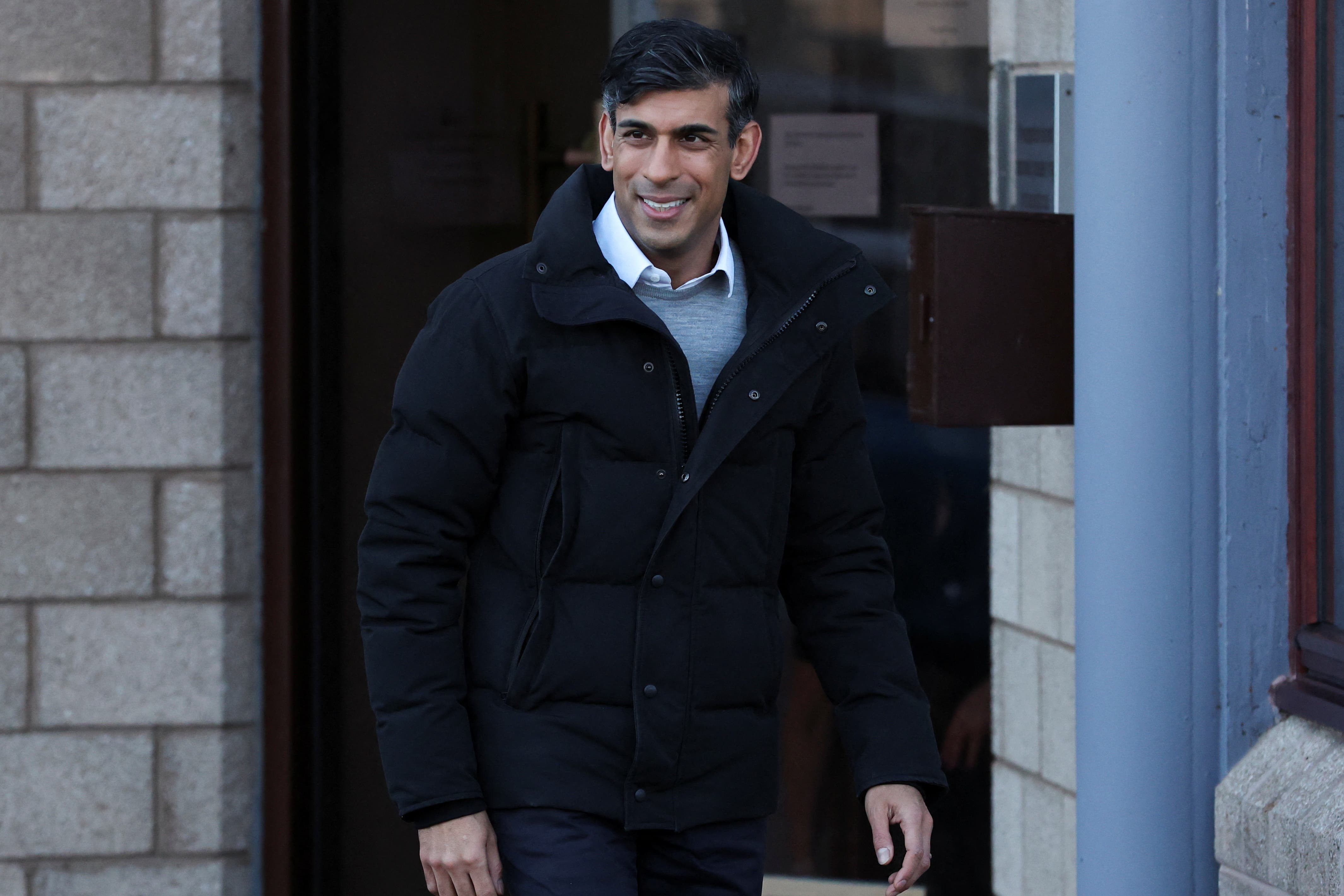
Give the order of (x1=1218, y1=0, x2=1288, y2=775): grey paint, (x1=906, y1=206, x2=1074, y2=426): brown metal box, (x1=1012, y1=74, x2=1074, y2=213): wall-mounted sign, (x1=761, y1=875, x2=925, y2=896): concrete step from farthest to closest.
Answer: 1. (x1=761, y1=875, x2=925, y2=896): concrete step
2. (x1=1012, y1=74, x2=1074, y2=213): wall-mounted sign
3. (x1=906, y1=206, x2=1074, y2=426): brown metal box
4. (x1=1218, y1=0, x2=1288, y2=775): grey paint

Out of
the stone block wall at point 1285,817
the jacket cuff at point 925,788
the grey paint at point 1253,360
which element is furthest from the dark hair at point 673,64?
the stone block wall at point 1285,817

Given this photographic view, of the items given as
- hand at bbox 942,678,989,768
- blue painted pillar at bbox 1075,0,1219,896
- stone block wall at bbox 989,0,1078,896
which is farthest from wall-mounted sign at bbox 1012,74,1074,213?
hand at bbox 942,678,989,768

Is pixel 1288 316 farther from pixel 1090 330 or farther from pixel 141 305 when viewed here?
pixel 141 305

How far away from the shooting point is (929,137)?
168 inches

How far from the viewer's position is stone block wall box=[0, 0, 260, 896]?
4148 millimetres

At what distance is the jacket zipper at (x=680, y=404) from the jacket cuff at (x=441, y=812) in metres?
0.57

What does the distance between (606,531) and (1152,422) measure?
95 centimetres

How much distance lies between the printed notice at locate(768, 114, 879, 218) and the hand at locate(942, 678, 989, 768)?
1202 millimetres

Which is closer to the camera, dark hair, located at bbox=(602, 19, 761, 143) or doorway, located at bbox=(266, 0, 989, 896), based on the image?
dark hair, located at bbox=(602, 19, 761, 143)

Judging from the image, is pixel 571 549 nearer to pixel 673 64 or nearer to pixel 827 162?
pixel 673 64

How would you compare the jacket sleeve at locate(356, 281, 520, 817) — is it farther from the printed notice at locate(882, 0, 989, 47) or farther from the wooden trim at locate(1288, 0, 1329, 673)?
the printed notice at locate(882, 0, 989, 47)

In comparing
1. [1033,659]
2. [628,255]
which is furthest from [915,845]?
[1033,659]

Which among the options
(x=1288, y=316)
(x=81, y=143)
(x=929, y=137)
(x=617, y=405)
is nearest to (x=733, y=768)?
(x=617, y=405)

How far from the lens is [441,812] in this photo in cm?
248
